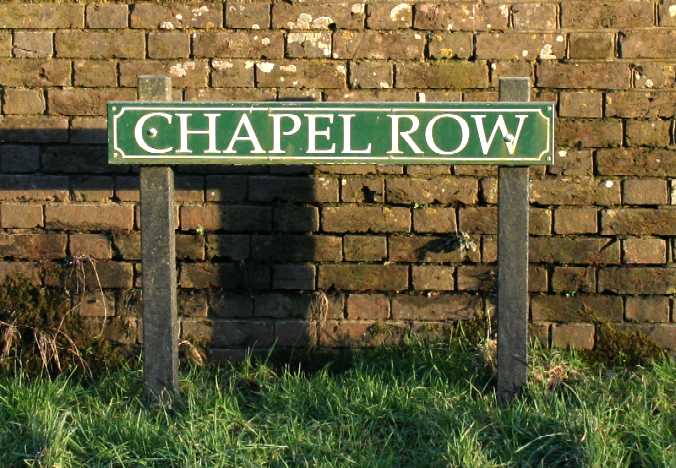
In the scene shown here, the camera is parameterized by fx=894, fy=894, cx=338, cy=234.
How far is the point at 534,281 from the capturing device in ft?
13.8

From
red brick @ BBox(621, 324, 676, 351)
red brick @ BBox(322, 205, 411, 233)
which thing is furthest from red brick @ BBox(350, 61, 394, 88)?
red brick @ BBox(621, 324, 676, 351)

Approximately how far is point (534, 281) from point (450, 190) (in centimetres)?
58

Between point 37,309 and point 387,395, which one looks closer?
point 387,395

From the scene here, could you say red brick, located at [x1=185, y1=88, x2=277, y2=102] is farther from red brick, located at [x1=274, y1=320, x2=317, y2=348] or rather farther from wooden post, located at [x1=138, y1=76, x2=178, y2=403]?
red brick, located at [x1=274, y1=320, x2=317, y2=348]

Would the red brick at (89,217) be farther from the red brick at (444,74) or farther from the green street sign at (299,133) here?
the red brick at (444,74)

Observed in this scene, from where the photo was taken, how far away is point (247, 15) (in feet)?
13.7

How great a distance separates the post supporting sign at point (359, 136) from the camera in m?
3.56

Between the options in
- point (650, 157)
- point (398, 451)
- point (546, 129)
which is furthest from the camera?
point (650, 157)

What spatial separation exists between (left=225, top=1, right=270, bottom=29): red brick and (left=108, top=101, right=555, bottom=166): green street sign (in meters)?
0.74

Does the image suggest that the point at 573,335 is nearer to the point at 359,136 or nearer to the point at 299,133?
the point at 359,136

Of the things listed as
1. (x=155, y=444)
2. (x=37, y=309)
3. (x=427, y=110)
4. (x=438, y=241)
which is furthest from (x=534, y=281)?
(x=37, y=309)

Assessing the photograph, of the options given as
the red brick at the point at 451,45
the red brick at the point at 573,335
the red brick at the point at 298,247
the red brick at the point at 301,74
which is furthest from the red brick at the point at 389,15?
the red brick at the point at 573,335

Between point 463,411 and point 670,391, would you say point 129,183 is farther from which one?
point 670,391

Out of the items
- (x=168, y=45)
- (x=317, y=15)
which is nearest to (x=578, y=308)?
(x=317, y=15)
